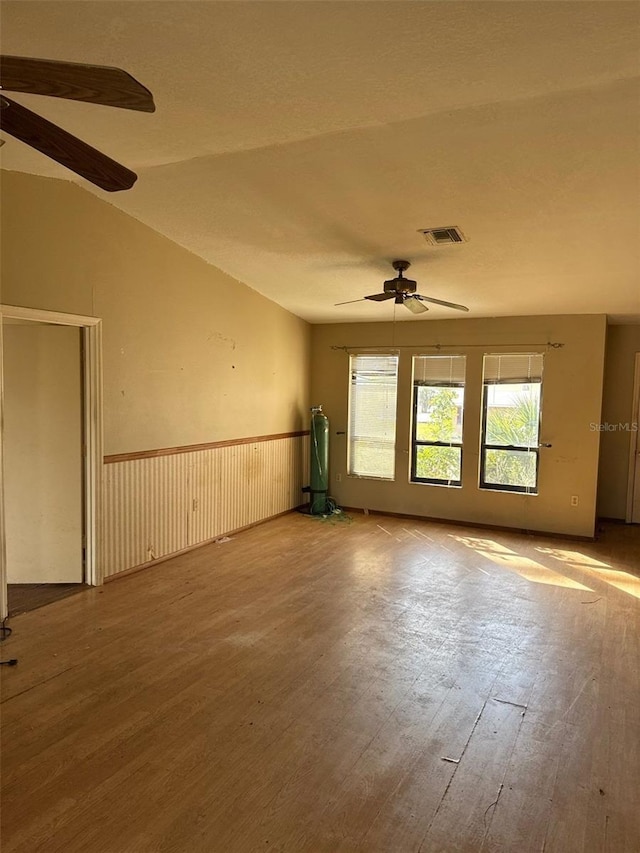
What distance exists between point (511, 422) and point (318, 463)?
93.2 inches

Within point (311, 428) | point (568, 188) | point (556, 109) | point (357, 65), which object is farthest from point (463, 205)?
point (311, 428)

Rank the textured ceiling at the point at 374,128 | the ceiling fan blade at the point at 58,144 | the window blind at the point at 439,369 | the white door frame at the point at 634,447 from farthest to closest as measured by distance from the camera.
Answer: the white door frame at the point at 634,447
the window blind at the point at 439,369
the textured ceiling at the point at 374,128
the ceiling fan blade at the point at 58,144

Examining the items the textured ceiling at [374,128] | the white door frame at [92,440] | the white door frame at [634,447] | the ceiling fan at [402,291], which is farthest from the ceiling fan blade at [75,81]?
the white door frame at [634,447]

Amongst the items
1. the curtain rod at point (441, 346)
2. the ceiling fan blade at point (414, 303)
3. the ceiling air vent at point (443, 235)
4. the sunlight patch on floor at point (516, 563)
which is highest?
the ceiling air vent at point (443, 235)

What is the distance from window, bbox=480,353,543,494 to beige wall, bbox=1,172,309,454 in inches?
99.6

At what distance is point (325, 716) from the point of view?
2.54 m

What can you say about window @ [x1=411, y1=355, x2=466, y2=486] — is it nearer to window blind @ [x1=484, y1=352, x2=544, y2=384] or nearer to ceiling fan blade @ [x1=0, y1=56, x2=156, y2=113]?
window blind @ [x1=484, y1=352, x2=544, y2=384]

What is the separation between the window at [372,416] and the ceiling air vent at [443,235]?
274 centimetres

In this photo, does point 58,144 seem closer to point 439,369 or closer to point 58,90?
point 58,90

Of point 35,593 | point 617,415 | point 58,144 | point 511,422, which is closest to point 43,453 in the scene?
point 35,593

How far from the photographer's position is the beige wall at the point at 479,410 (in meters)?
5.80

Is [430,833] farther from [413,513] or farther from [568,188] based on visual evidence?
[413,513]

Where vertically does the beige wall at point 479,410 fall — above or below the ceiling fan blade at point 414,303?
below

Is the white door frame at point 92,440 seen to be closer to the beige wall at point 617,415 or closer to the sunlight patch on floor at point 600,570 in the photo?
the sunlight patch on floor at point 600,570
